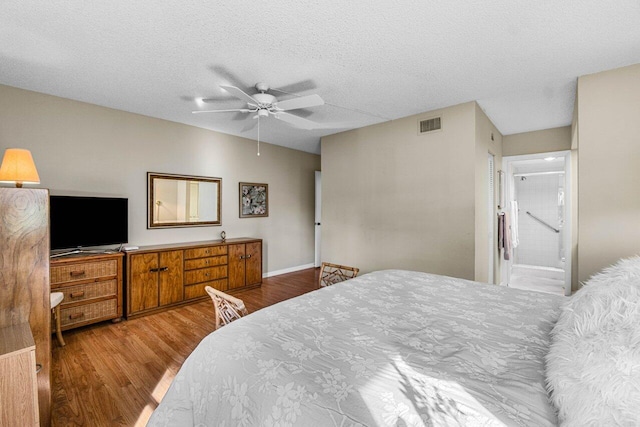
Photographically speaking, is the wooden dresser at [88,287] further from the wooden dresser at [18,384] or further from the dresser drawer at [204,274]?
the wooden dresser at [18,384]

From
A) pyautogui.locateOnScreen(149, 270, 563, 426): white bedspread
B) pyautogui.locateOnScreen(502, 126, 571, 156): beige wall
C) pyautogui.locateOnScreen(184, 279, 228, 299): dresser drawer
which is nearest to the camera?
pyautogui.locateOnScreen(149, 270, 563, 426): white bedspread

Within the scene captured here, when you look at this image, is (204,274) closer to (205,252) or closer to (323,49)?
(205,252)

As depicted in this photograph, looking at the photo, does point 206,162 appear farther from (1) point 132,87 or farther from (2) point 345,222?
(2) point 345,222

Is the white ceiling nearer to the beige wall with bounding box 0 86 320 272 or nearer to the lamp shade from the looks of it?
the beige wall with bounding box 0 86 320 272

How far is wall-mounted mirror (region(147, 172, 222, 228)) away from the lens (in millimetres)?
3904

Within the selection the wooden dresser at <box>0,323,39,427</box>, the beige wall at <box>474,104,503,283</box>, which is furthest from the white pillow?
the beige wall at <box>474,104,503,283</box>

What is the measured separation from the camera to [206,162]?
4.47m

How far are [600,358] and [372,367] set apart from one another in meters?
0.70

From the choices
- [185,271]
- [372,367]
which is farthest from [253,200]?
[372,367]

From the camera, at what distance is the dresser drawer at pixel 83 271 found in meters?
2.81

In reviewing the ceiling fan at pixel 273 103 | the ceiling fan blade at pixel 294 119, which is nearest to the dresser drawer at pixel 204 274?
the ceiling fan at pixel 273 103

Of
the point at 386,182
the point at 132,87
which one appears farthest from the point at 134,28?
the point at 386,182

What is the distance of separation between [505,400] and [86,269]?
374 centimetres

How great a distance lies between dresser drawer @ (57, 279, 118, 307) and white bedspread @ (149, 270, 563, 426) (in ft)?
7.94
